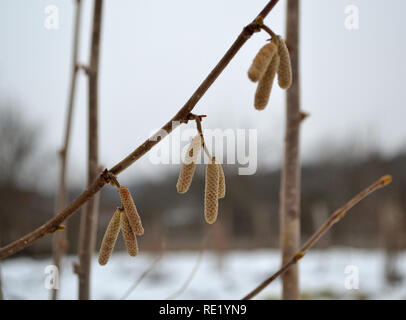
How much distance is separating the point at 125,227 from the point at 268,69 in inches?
6.5

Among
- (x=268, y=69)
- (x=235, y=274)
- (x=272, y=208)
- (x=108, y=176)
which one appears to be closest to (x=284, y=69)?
(x=268, y=69)

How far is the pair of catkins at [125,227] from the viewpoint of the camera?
325 millimetres

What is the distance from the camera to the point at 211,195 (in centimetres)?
33

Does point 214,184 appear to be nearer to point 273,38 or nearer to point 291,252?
point 273,38

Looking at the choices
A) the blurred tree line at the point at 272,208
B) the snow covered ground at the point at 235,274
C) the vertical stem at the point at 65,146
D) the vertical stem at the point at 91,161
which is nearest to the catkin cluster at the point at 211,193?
the vertical stem at the point at 91,161

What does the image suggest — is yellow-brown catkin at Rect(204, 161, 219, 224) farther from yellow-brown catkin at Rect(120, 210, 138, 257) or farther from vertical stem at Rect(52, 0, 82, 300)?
vertical stem at Rect(52, 0, 82, 300)

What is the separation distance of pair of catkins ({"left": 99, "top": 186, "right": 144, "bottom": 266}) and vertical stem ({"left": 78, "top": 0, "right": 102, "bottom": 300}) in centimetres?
20

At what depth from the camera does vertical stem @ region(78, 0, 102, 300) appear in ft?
1.76

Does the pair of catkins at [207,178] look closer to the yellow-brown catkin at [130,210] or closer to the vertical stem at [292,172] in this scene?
the yellow-brown catkin at [130,210]

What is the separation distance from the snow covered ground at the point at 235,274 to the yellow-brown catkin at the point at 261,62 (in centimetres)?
220

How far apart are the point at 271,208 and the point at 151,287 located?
110 inches

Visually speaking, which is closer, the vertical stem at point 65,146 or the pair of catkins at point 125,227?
the pair of catkins at point 125,227

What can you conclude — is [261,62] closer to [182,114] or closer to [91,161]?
[182,114]
